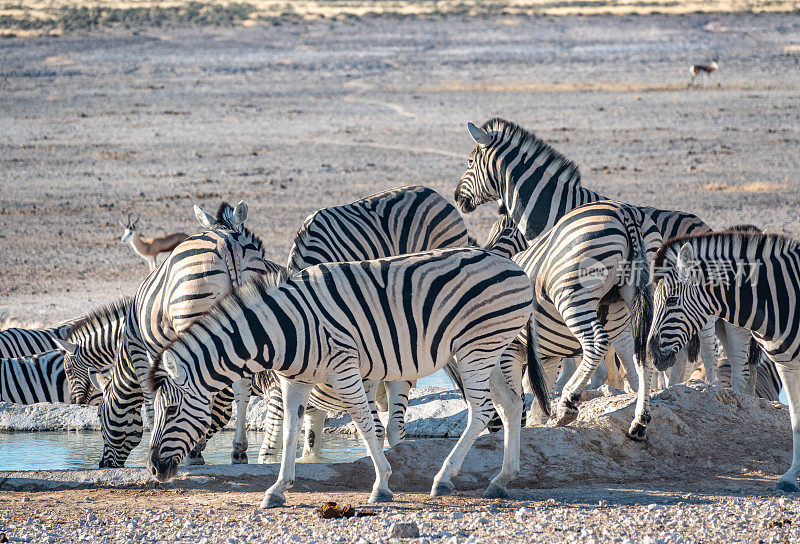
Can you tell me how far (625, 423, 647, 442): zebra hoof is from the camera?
23.7 ft

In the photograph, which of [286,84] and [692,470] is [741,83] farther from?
[692,470]

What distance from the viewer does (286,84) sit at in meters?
34.8

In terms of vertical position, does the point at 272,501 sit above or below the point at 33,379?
above

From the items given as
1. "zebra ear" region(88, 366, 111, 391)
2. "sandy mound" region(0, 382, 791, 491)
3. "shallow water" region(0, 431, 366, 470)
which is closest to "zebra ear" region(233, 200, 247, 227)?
"sandy mound" region(0, 382, 791, 491)

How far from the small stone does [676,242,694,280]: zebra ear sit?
7.63 feet

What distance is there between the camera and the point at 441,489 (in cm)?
625

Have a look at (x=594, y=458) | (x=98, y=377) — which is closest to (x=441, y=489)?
(x=594, y=458)

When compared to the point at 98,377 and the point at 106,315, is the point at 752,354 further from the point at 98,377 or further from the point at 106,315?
the point at 98,377

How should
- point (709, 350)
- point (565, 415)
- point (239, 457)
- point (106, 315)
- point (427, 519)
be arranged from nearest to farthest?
point (427, 519) → point (565, 415) → point (239, 457) → point (106, 315) → point (709, 350)

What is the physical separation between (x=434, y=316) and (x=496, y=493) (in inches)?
42.0

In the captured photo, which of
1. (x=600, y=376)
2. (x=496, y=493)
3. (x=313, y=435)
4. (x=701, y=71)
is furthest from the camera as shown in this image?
(x=701, y=71)

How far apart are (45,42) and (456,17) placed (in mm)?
21359

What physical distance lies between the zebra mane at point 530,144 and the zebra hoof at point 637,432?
2.53m

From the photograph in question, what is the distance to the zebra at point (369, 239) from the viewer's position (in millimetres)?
7656
